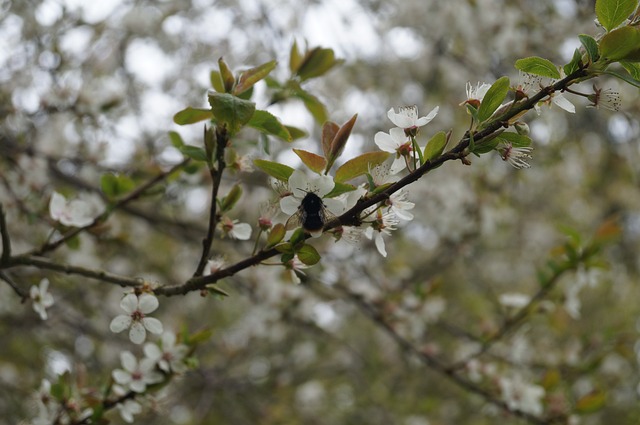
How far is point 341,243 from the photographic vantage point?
1.69 metres

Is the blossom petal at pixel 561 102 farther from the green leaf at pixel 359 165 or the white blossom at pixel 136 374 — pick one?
the white blossom at pixel 136 374

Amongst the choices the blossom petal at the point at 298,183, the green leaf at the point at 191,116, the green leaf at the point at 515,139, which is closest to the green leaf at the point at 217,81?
the green leaf at the point at 191,116

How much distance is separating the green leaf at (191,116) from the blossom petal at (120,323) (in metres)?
0.36

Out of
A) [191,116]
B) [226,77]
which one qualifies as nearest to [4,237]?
[191,116]

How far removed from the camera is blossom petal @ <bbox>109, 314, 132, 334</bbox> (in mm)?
1037

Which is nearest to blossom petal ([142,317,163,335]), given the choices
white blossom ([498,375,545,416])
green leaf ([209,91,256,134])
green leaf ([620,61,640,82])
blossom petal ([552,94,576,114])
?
green leaf ([209,91,256,134])

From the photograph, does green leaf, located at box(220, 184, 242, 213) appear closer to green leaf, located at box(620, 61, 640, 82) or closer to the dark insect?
the dark insect

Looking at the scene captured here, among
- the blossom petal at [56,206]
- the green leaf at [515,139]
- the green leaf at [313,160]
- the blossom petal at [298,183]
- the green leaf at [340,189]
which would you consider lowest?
the blossom petal at [56,206]

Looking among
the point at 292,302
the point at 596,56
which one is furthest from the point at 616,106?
the point at 292,302

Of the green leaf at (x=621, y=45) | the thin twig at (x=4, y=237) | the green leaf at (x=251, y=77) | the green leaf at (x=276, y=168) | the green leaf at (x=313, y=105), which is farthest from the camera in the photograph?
the green leaf at (x=313, y=105)

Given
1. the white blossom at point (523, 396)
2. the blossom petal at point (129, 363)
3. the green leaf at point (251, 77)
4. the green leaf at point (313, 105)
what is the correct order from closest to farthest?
the green leaf at point (251, 77), the blossom petal at point (129, 363), the green leaf at point (313, 105), the white blossom at point (523, 396)

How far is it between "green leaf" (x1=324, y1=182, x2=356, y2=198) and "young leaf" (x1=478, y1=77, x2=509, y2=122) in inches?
8.1

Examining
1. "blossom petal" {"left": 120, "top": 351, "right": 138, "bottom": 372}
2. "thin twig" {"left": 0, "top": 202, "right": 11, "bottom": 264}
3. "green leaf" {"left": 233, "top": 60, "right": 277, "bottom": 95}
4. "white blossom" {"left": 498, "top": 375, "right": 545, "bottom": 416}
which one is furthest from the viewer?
"white blossom" {"left": 498, "top": 375, "right": 545, "bottom": 416}

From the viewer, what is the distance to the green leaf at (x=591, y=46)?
801mm
